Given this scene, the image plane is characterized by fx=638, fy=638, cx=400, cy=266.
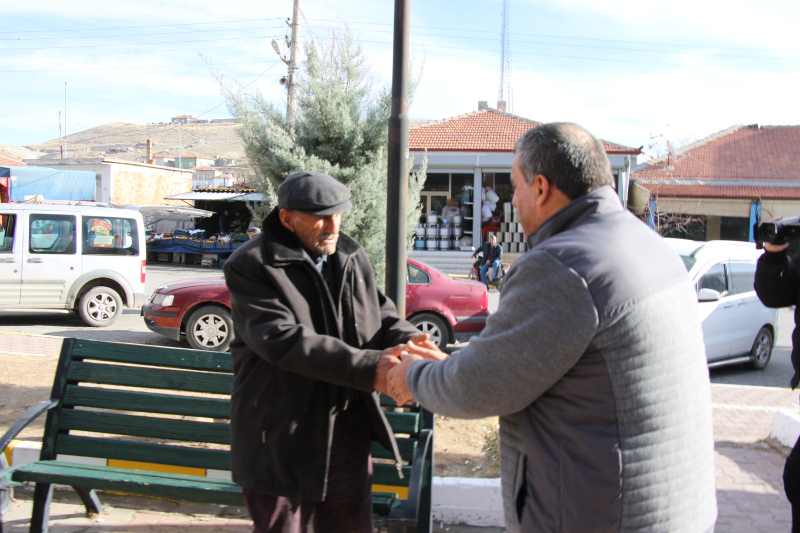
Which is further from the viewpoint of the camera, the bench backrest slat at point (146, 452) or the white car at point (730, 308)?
the white car at point (730, 308)

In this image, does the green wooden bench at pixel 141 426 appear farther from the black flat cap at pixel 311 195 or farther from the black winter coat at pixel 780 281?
the black winter coat at pixel 780 281

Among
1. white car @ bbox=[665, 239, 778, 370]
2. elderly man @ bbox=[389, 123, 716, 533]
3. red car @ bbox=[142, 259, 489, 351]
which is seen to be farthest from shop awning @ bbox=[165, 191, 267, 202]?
elderly man @ bbox=[389, 123, 716, 533]

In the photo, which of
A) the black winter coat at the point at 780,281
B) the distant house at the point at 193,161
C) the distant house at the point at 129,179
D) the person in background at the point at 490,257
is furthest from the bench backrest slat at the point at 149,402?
the distant house at the point at 193,161

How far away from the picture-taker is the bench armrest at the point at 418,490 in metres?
2.46

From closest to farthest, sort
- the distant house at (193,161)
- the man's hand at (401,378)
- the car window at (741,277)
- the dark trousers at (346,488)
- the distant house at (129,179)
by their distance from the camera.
→ the man's hand at (401,378), the dark trousers at (346,488), the car window at (741,277), the distant house at (129,179), the distant house at (193,161)

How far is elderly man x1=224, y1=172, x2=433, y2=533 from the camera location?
2297 millimetres

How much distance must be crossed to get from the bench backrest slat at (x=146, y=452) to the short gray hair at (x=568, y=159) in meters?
2.36

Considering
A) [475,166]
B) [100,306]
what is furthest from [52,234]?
[475,166]

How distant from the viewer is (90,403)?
11.9 feet

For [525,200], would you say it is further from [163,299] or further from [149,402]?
[163,299]

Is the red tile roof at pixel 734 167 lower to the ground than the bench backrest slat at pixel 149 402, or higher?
higher

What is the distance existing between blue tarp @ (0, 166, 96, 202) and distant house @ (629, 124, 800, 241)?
21.6m

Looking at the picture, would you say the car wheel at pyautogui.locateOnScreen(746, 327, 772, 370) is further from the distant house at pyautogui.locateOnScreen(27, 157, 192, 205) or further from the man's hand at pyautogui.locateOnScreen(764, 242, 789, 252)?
the distant house at pyautogui.locateOnScreen(27, 157, 192, 205)

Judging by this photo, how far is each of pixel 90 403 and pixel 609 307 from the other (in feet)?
10.3
